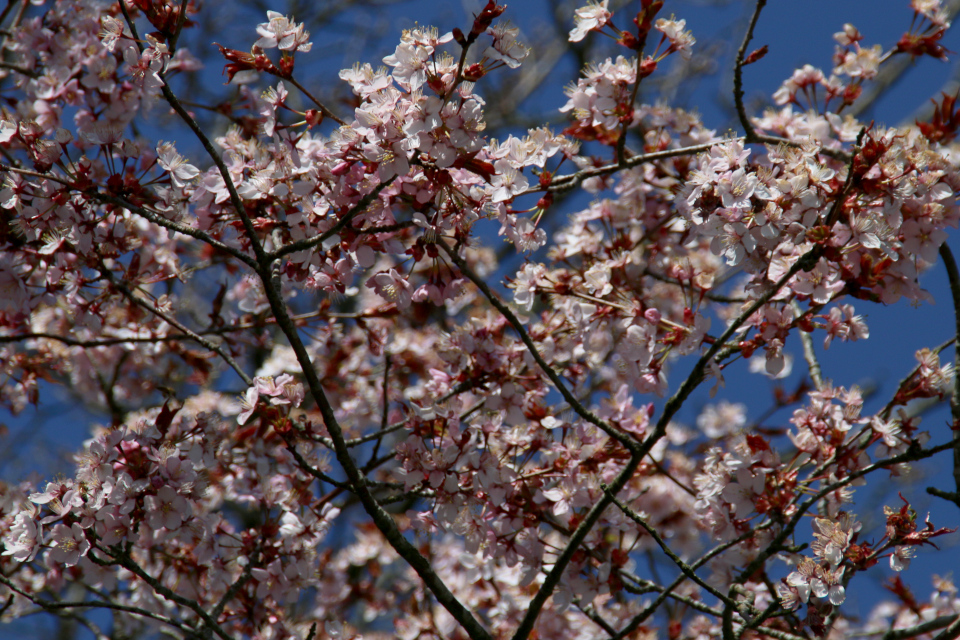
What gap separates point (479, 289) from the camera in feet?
10.3

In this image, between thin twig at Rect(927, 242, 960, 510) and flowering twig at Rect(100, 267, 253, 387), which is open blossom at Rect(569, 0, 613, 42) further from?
flowering twig at Rect(100, 267, 253, 387)

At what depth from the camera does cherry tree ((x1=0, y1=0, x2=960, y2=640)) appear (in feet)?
8.45

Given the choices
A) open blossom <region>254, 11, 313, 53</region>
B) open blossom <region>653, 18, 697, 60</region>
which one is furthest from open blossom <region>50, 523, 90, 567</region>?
open blossom <region>653, 18, 697, 60</region>

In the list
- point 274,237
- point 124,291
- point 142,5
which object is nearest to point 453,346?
point 274,237

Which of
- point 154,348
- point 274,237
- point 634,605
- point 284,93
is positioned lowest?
point 634,605

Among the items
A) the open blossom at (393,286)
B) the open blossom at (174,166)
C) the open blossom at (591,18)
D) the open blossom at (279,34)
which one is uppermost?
the open blossom at (591,18)

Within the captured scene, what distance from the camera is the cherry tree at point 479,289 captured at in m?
2.58

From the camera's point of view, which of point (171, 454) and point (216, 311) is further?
point (216, 311)

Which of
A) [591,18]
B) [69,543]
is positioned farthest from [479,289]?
[69,543]

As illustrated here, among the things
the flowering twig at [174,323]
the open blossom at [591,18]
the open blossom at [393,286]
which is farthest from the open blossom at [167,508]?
the open blossom at [591,18]

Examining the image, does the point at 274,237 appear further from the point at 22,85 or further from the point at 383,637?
the point at 383,637

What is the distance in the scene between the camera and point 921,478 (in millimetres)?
8156

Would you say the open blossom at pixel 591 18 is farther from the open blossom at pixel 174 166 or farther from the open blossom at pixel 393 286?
the open blossom at pixel 174 166

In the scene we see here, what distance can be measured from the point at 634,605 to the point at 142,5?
4040 millimetres
